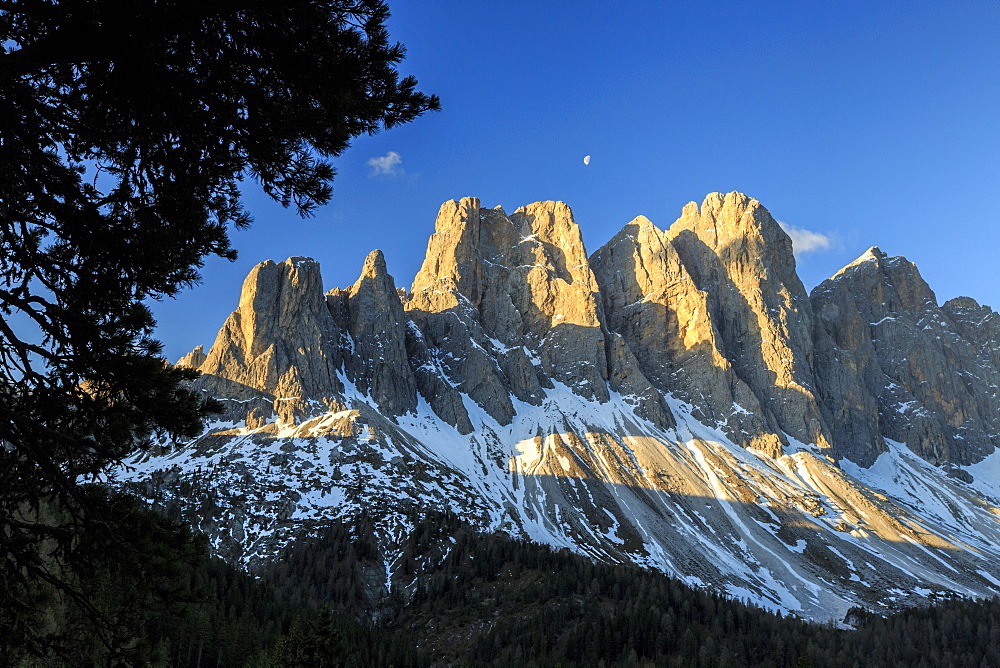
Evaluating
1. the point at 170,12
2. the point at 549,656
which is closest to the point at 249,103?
the point at 170,12

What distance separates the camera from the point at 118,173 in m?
9.62

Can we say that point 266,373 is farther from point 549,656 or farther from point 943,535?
point 943,535

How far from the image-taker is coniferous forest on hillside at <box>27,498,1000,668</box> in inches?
3250

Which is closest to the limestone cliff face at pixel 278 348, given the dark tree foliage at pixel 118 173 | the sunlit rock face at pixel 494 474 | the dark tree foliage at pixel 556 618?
the sunlit rock face at pixel 494 474

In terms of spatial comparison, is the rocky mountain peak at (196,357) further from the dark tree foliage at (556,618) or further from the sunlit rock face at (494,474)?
the dark tree foliage at (556,618)

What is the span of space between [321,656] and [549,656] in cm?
5522

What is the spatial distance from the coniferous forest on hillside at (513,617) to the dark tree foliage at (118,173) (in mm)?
61104

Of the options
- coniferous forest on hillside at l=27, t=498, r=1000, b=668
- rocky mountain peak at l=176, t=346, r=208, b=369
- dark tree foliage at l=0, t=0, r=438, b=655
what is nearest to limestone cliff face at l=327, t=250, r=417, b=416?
rocky mountain peak at l=176, t=346, r=208, b=369

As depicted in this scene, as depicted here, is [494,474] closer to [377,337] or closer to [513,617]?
[377,337]

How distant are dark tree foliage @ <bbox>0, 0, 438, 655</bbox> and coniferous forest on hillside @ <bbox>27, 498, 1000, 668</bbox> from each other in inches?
2406

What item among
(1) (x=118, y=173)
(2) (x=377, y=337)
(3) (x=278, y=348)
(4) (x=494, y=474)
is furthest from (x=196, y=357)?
(1) (x=118, y=173)

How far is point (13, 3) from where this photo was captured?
830cm

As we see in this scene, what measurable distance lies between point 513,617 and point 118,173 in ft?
320

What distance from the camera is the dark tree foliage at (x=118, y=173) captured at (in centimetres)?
848
